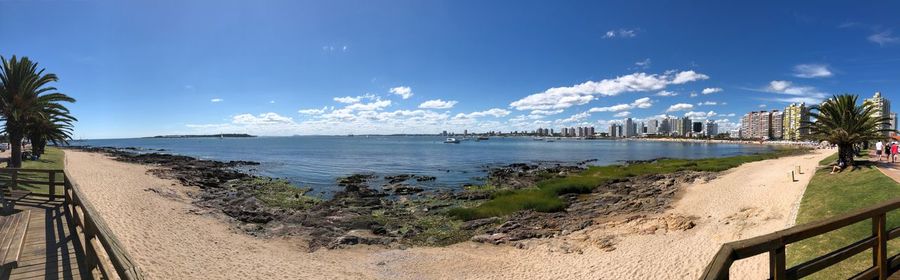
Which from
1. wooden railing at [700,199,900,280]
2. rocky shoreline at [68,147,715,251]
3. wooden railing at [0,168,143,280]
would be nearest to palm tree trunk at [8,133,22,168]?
rocky shoreline at [68,147,715,251]

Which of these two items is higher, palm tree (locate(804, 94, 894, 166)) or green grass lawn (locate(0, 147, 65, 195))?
palm tree (locate(804, 94, 894, 166))

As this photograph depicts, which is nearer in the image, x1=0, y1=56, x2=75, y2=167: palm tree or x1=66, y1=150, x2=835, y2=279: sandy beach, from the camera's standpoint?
x1=66, y1=150, x2=835, y2=279: sandy beach

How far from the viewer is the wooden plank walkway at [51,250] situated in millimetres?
6656

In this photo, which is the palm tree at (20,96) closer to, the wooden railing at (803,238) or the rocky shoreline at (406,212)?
the rocky shoreline at (406,212)

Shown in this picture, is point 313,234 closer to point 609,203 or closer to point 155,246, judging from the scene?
point 155,246

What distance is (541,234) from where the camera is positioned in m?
16.9

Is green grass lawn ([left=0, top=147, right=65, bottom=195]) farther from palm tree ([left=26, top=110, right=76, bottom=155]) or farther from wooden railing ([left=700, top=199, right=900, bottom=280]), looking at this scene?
wooden railing ([left=700, top=199, right=900, bottom=280])

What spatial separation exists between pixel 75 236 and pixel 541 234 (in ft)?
49.5

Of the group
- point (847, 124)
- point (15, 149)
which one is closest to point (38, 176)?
point (15, 149)

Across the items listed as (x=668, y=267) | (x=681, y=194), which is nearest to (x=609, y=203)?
(x=681, y=194)

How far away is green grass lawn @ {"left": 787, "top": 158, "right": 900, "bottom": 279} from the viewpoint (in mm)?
8852

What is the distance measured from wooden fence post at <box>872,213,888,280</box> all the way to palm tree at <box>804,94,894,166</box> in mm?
24530

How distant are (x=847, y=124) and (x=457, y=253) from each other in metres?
24.7

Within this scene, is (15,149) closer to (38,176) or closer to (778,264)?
(38,176)
